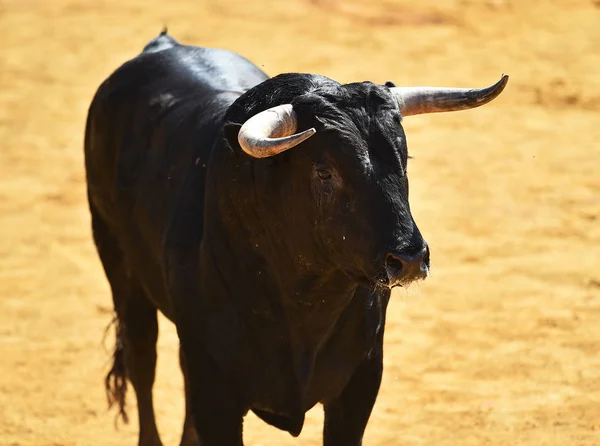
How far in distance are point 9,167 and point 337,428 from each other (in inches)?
261

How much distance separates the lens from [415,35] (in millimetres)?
13867

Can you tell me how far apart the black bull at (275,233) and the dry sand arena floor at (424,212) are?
1.39 ft

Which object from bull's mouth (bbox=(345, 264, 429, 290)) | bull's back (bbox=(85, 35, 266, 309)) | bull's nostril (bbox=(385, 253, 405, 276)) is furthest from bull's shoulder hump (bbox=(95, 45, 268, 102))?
bull's nostril (bbox=(385, 253, 405, 276))

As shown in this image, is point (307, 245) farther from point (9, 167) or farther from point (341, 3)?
point (341, 3)

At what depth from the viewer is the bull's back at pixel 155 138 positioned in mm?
5445

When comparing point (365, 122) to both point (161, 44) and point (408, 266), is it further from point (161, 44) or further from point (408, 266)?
point (161, 44)

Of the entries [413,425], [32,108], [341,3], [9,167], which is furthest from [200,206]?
[341,3]

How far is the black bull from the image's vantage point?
436 centimetres

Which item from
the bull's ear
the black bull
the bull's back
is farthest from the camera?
the bull's back

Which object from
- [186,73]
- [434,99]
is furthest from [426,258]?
[186,73]

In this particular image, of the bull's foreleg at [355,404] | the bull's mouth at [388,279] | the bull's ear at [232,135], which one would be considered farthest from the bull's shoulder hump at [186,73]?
the bull's mouth at [388,279]

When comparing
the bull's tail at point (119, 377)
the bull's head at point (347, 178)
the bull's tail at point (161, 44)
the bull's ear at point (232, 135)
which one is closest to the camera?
the bull's head at point (347, 178)

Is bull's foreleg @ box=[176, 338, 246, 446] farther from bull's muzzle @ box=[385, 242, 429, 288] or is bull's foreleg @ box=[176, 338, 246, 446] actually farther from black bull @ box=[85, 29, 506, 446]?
bull's muzzle @ box=[385, 242, 429, 288]

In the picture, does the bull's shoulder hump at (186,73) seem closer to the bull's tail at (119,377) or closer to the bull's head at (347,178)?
the bull's tail at (119,377)
